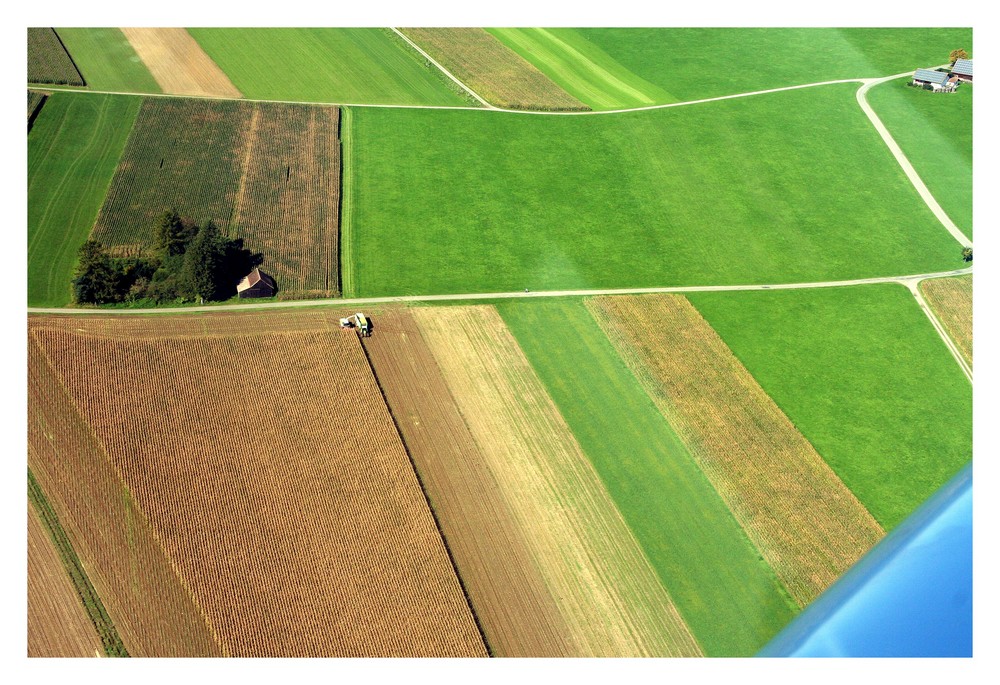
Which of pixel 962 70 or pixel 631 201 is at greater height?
pixel 962 70

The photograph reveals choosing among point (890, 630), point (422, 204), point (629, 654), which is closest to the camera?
point (890, 630)

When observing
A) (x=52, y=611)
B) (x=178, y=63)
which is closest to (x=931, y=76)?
(x=178, y=63)

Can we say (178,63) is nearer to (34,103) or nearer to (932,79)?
(34,103)

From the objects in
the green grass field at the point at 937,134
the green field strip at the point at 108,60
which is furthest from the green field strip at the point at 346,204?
the green grass field at the point at 937,134

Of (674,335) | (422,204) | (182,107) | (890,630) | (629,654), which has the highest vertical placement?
(182,107)

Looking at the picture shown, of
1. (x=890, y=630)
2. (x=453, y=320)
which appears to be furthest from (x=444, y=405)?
(x=890, y=630)

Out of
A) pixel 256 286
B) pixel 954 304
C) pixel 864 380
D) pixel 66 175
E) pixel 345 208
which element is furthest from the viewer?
pixel 345 208

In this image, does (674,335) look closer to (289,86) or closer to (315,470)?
(315,470)
